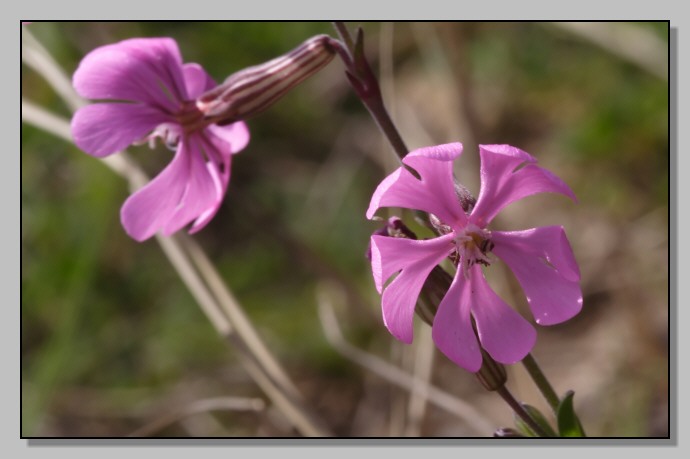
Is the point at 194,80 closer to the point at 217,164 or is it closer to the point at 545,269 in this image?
the point at 217,164

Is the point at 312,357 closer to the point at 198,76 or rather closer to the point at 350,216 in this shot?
the point at 350,216

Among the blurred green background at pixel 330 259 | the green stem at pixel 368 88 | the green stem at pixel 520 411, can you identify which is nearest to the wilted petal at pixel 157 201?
the green stem at pixel 368 88

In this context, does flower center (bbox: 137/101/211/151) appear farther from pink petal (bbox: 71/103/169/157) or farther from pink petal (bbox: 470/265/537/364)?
pink petal (bbox: 470/265/537/364)

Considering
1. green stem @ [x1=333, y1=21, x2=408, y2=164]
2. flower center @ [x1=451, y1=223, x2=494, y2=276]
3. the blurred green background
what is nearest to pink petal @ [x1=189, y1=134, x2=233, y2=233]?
green stem @ [x1=333, y1=21, x2=408, y2=164]

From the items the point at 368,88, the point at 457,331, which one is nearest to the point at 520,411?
the point at 457,331

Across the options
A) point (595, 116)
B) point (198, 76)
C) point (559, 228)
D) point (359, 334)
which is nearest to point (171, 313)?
point (359, 334)
